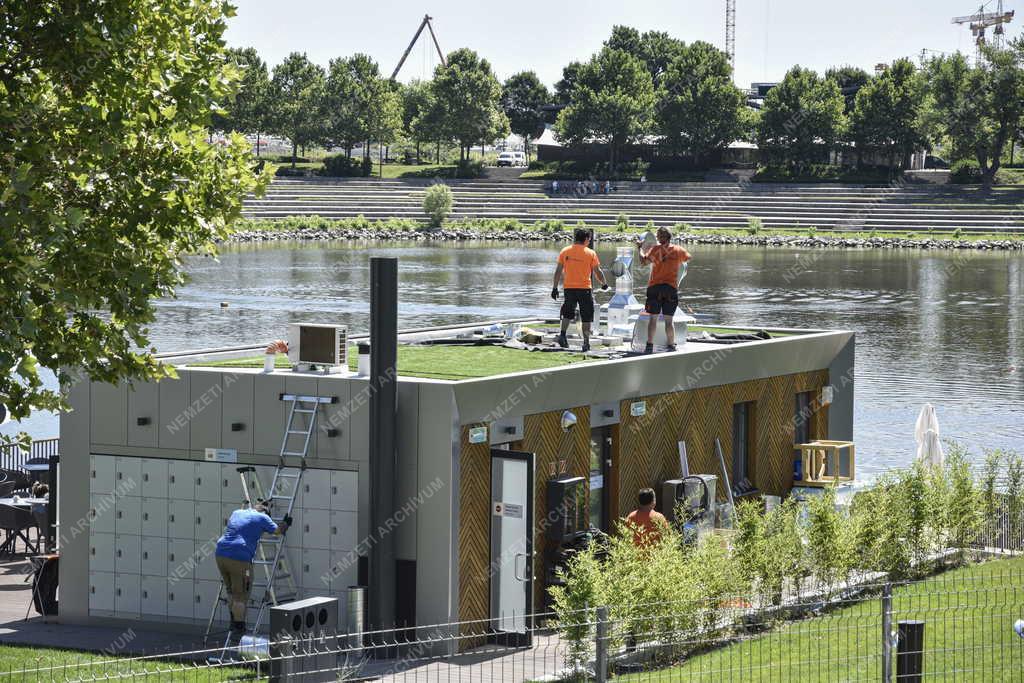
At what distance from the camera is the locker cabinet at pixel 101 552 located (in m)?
14.8

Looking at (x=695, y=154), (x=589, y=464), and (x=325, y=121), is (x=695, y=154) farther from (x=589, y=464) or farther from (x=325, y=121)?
(x=589, y=464)

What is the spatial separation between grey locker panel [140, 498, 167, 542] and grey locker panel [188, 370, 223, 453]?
68 centimetres

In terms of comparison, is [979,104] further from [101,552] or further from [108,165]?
[108,165]

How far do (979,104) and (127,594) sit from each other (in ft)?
371

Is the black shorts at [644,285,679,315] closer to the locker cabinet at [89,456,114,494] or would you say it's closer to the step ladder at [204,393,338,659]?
the step ladder at [204,393,338,659]

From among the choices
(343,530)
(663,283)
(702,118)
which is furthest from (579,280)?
(702,118)

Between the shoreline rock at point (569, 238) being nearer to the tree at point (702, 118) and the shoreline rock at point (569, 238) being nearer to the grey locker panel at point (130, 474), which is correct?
the tree at point (702, 118)

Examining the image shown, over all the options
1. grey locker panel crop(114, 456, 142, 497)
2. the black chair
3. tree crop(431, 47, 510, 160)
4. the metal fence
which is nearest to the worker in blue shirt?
the metal fence

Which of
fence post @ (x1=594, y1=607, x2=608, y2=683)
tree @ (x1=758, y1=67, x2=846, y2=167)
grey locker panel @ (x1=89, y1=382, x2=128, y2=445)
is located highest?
tree @ (x1=758, y1=67, x2=846, y2=167)

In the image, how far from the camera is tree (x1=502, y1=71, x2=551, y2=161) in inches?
A: 6447

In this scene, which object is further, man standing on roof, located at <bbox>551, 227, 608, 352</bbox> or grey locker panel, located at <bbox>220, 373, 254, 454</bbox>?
man standing on roof, located at <bbox>551, 227, 608, 352</bbox>

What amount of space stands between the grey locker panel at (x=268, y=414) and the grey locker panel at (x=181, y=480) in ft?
2.43

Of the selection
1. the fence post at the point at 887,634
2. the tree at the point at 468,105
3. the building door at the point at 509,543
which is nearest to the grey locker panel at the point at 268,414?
the building door at the point at 509,543

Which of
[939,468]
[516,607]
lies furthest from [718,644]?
[939,468]
